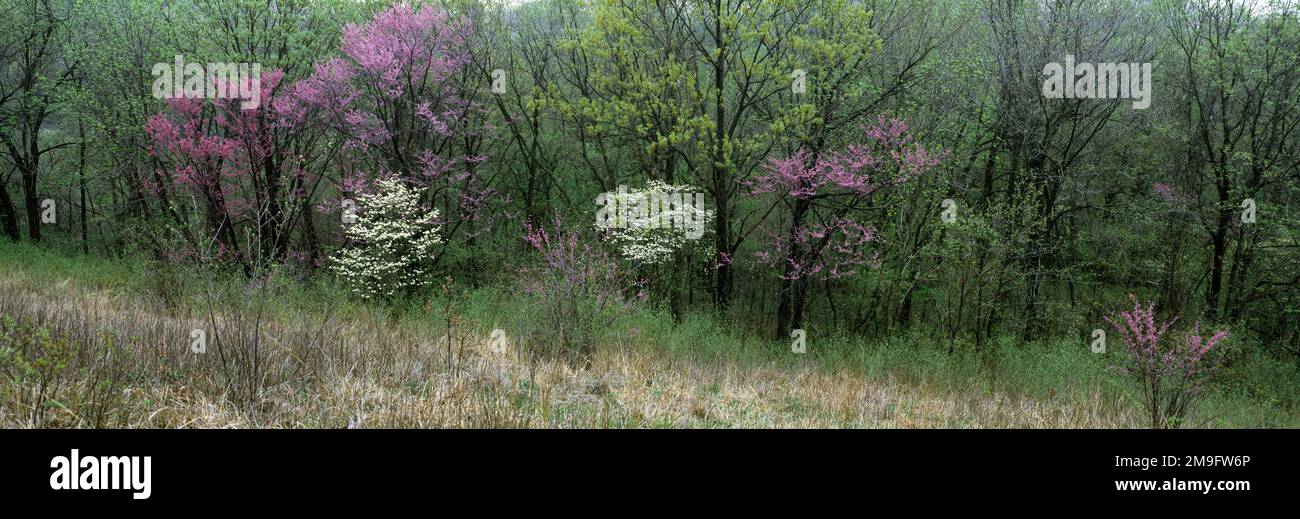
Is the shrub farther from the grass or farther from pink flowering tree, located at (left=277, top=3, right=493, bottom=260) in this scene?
pink flowering tree, located at (left=277, top=3, right=493, bottom=260)

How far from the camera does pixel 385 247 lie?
1291 centimetres

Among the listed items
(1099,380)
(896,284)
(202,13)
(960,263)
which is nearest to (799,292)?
(896,284)

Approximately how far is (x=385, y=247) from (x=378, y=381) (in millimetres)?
8338

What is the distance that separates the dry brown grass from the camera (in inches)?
166

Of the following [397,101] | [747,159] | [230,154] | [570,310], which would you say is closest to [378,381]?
[570,310]

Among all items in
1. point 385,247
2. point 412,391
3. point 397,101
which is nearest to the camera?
point 412,391

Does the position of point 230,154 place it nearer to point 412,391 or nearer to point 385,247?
point 385,247

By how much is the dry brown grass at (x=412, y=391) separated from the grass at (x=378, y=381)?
0.06ft

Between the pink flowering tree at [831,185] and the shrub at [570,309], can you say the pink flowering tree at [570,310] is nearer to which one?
the shrub at [570,309]

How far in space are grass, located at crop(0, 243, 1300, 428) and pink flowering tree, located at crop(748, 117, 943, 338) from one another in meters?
5.06

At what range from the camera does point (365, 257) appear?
1302 cm

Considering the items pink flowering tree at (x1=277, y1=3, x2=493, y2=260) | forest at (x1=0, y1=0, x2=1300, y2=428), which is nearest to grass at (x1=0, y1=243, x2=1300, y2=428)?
forest at (x1=0, y1=0, x2=1300, y2=428)

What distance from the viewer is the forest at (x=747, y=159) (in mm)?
12906

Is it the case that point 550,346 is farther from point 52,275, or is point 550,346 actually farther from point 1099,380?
point 52,275
